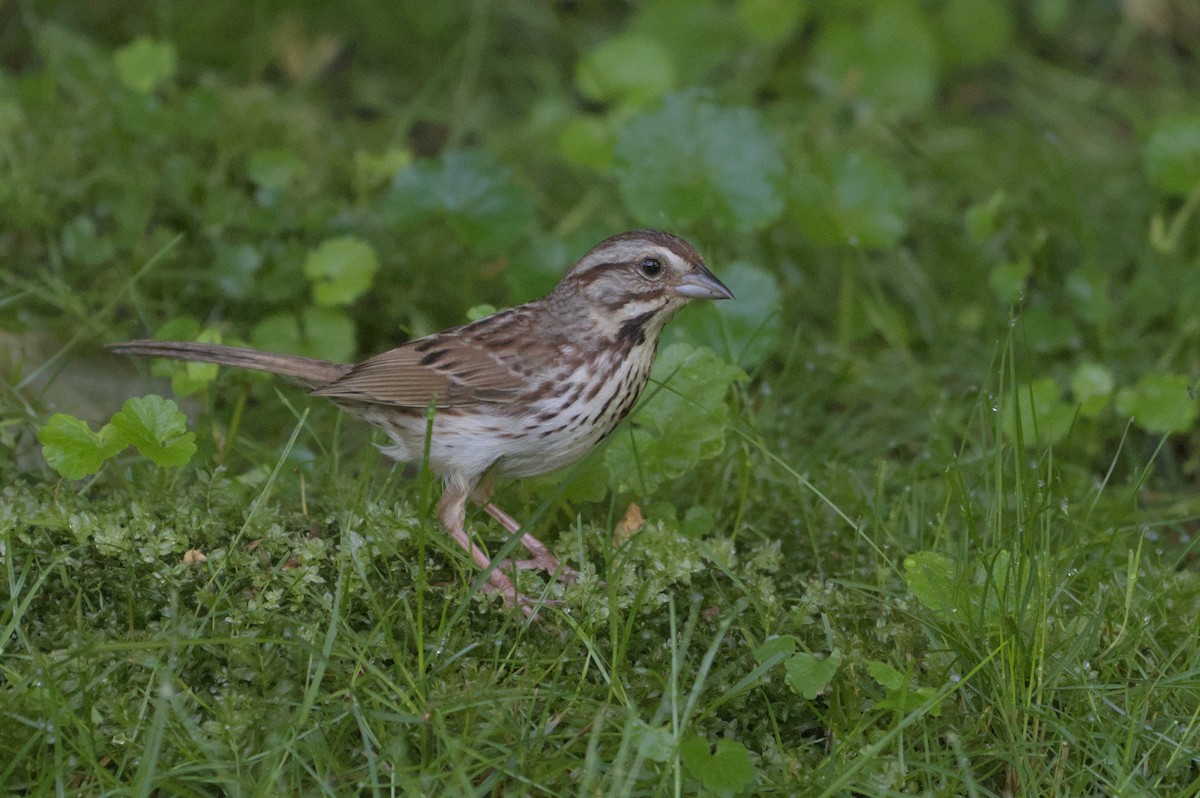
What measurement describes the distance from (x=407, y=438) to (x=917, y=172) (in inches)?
146

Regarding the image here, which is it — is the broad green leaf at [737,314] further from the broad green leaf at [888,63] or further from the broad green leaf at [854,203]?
the broad green leaf at [888,63]

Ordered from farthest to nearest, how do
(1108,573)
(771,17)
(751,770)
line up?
(771,17)
(1108,573)
(751,770)

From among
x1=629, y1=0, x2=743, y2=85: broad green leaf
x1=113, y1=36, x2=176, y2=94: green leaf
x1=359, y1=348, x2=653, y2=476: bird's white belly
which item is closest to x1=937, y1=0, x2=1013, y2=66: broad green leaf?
x1=629, y1=0, x2=743, y2=85: broad green leaf

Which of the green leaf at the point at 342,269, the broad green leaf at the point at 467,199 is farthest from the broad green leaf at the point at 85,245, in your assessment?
the broad green leaf at the point at 467,199

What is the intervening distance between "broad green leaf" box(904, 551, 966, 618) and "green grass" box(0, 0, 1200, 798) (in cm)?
2

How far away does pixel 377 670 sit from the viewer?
346 cm

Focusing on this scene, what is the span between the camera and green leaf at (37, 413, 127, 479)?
12.6 ft

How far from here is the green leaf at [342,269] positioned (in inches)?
216

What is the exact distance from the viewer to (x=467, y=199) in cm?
586

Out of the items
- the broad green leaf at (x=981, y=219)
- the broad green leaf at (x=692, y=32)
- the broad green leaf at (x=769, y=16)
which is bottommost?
the broad green leaf at (x=981, y=219)

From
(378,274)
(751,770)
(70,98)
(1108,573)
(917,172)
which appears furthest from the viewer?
(917,172)

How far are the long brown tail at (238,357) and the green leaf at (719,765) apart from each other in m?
1.91

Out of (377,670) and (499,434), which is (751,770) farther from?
(499,434)

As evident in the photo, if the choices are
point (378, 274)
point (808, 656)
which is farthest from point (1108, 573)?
point (378, 274)
